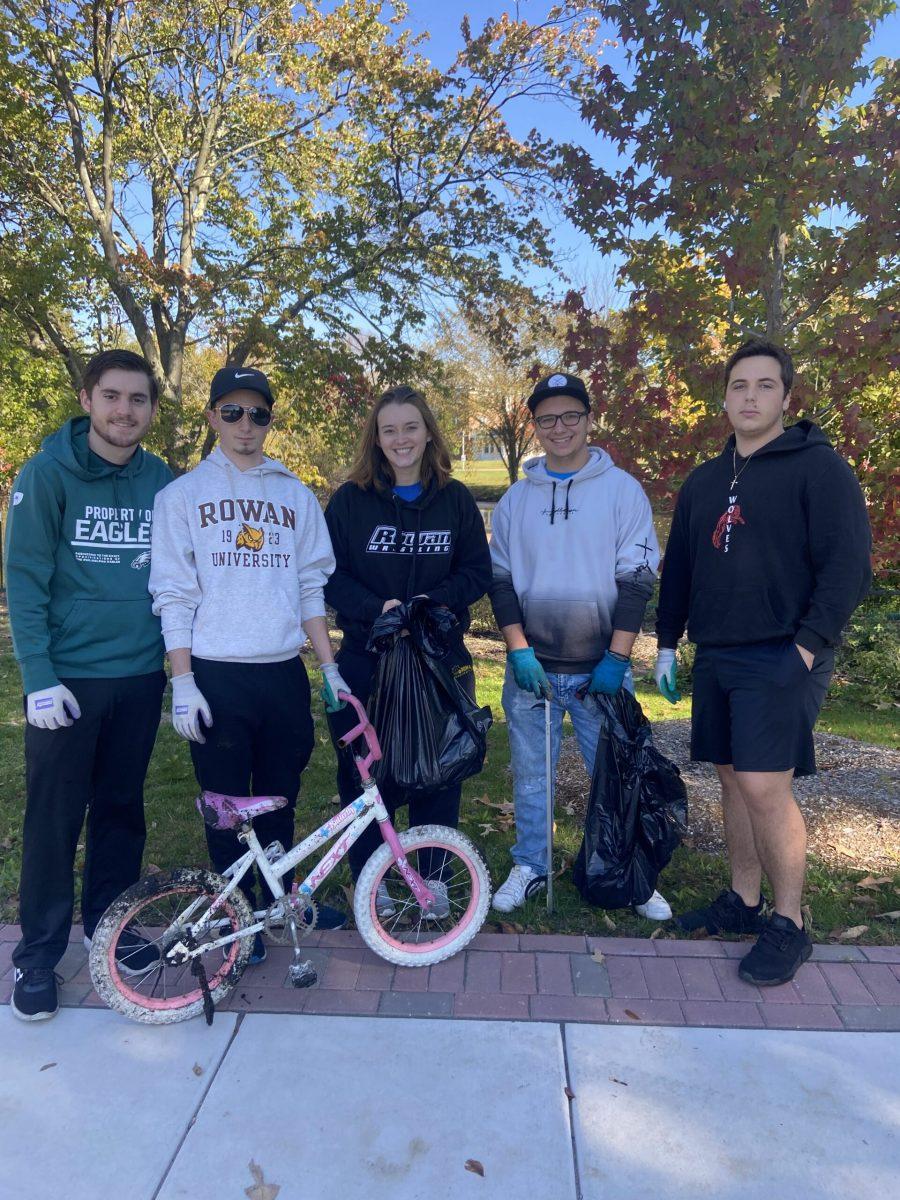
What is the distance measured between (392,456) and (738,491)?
1.16 m

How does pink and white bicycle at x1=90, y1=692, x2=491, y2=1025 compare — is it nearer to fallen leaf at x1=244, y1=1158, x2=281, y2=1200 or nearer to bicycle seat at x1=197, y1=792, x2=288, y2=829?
bicycle seat at x1=197, y1=792, x2=288, y2=829

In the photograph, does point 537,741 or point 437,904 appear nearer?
point 437,904

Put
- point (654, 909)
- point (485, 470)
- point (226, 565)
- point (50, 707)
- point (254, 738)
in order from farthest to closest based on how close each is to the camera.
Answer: point (485, 470) → point (654, 909) → point (254, 738) → point (226, 565) → point (50, 707)

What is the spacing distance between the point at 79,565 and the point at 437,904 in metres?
1.64

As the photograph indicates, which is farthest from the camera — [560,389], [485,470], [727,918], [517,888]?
[485,470]

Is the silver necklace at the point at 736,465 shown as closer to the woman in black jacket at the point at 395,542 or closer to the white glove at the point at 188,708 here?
the woman in black jacket at the point at 395,542

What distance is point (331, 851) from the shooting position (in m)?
2.63

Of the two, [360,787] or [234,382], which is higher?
[234,382]

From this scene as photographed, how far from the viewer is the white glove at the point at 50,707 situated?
2338 millimetres

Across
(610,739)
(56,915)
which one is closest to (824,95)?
(610,739)

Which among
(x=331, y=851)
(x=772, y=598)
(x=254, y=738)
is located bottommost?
(x=331, y=851)

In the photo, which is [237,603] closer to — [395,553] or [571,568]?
[395,553]

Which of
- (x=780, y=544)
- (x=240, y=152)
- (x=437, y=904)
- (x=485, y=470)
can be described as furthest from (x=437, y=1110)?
(x=485, y=470)

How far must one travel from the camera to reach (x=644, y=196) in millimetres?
3938
